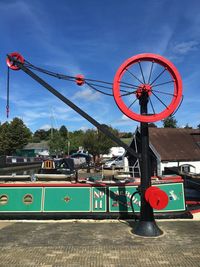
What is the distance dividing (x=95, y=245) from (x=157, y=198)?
74.3 inches

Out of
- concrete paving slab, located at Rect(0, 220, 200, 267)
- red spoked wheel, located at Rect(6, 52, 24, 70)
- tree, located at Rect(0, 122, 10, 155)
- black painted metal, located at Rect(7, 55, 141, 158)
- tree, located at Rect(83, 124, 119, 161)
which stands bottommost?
concrete paving slab, located at Rect(0, 220, 200, 267)

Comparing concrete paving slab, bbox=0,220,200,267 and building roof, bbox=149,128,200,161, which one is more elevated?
building roof, bbox=149,128,200,161

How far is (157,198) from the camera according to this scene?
26.8 ft

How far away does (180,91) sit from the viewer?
29.0ft

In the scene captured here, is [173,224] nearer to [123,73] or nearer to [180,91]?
[180,91]

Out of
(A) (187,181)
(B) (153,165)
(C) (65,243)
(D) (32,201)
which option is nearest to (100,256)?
(C) (65,243)

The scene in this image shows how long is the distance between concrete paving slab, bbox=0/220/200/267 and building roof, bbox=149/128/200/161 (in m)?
15.5

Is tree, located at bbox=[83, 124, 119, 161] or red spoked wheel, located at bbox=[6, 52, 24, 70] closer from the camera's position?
red spoked wheel, located at bbox=[6, 52, 24, 70]

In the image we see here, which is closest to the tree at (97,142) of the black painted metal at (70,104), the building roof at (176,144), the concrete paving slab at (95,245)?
the building roof at (176,144)

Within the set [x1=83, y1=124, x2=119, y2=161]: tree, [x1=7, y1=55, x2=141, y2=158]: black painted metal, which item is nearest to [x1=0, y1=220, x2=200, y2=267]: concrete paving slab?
[x1=7, y1=55, x2=141, y2=158]: black painted metal

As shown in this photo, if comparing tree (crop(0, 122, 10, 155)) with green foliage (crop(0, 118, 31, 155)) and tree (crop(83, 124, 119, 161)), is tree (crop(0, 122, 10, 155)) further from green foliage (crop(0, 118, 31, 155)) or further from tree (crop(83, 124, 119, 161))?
tree (crop(83, 124, 119, 161))

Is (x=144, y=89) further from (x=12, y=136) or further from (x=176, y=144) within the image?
(x=12, y=136)

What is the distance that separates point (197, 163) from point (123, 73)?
60.3ft

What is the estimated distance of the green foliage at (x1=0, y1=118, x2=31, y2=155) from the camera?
71.9 metres
